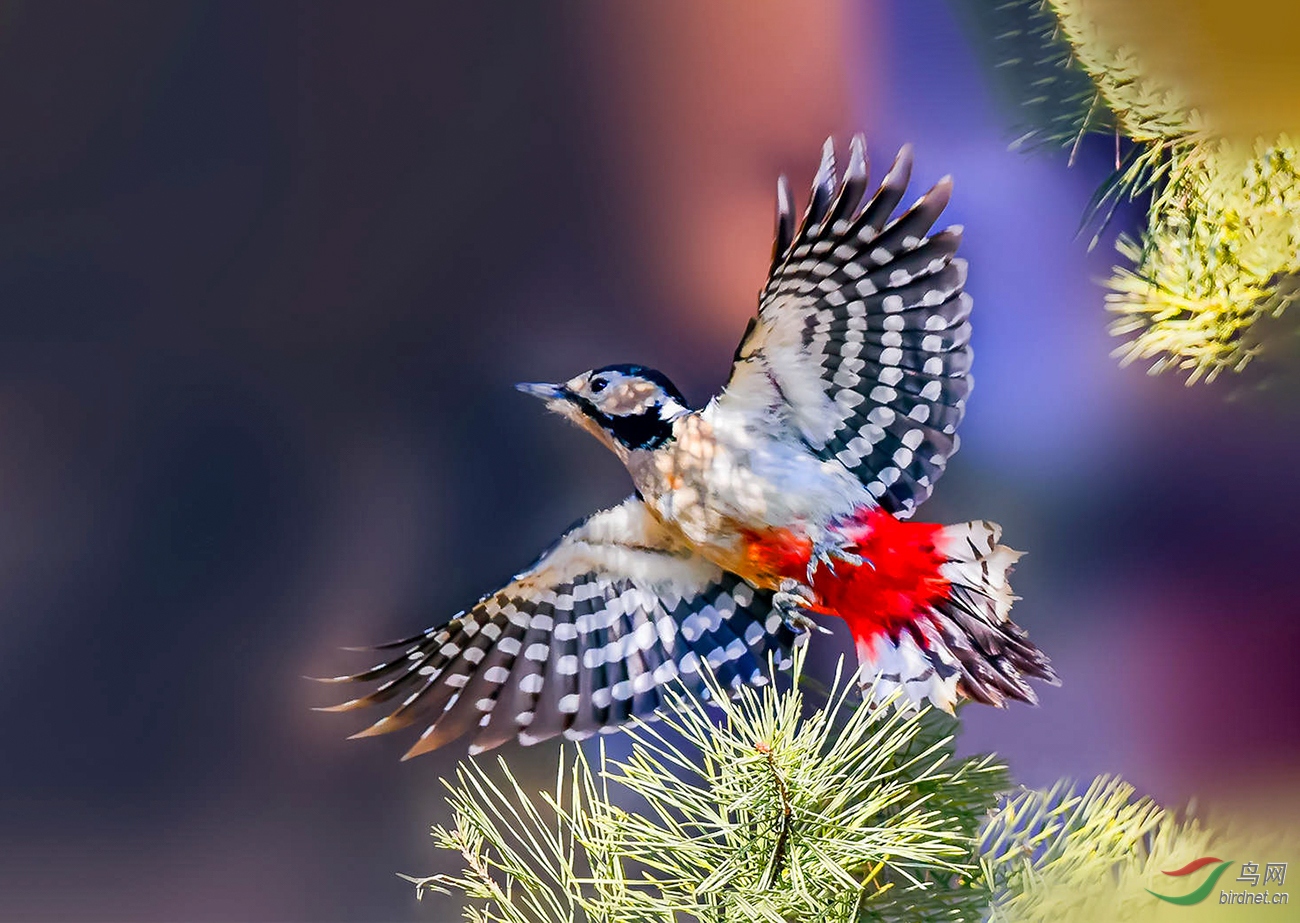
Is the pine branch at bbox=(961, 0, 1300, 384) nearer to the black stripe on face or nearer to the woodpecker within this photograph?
the woodpecker

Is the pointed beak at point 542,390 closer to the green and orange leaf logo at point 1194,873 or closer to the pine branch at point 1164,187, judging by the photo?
the pine branch at point 1164,187

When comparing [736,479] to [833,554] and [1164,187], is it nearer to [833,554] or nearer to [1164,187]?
[833,554]

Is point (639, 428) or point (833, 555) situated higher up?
point (639, 428)

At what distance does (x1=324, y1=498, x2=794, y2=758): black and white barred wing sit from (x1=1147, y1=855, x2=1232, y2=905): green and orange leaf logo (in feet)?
1.45

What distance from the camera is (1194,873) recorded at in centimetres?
99

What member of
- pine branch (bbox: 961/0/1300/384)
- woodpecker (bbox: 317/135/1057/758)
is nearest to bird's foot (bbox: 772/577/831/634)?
woodpecker (bbox: 317/135/1057/758)

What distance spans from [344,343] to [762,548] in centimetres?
41

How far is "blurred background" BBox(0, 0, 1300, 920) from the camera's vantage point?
851mm

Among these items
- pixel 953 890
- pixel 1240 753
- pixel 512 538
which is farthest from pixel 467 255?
pixel 1240 753

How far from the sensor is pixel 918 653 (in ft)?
2.90

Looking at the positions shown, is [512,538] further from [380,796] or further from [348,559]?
[380,796]

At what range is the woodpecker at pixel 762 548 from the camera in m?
0.88

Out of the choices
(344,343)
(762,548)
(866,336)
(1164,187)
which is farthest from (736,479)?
(1164,187)

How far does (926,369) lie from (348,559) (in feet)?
1.73
